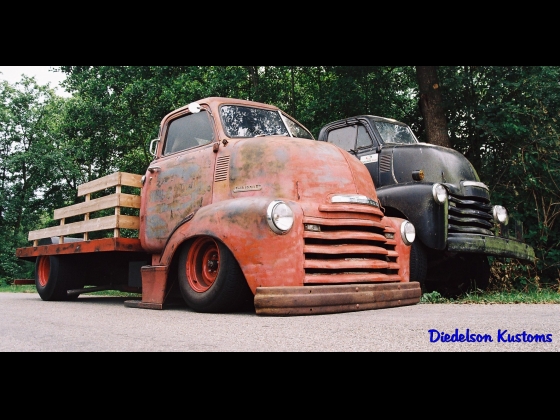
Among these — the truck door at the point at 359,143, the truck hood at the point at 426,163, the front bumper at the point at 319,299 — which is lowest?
the front bumper at the point at 319,299

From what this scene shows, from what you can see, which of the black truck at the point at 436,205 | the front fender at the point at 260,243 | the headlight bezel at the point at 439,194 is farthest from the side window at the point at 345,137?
the front fender at the point at 260,243

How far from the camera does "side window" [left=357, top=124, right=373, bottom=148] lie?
916 centimetres

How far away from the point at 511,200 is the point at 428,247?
15.7ft

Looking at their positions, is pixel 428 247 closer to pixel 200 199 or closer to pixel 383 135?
pixel 383 135

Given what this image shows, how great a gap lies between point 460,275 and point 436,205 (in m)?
1.91

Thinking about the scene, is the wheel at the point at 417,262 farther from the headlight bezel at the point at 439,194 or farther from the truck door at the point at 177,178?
the truck door at the point at 177,178

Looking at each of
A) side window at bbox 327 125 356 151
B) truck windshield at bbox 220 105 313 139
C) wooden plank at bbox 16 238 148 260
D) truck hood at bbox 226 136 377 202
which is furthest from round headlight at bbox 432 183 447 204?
wooden plank at bbox 16 238 148 260

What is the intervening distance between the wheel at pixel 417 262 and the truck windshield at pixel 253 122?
2.13 meters

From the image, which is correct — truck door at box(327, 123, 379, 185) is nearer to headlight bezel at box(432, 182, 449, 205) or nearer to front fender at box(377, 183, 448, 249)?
front fender at box(377, 183, 448, 249)

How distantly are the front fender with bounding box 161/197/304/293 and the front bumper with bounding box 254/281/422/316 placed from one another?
218mm

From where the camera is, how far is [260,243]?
17.3 feet

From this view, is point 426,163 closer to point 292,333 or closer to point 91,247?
point 91,247

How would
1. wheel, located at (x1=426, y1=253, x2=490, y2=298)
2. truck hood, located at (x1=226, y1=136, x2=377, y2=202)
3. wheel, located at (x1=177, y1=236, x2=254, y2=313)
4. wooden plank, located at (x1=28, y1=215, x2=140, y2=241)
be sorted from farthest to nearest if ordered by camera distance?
wheel, located at (x1=426, y1=253, x2=490, y2=298)
wooden plank, located at (x1=28, y1=215, x2=140, y2=241)
truck hood, located at (x1=226, y1=136, x2=377, y2=202)
wheel, located at (x1=177, y1=236, x2=254, y2=313)

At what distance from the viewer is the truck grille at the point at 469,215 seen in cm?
792
